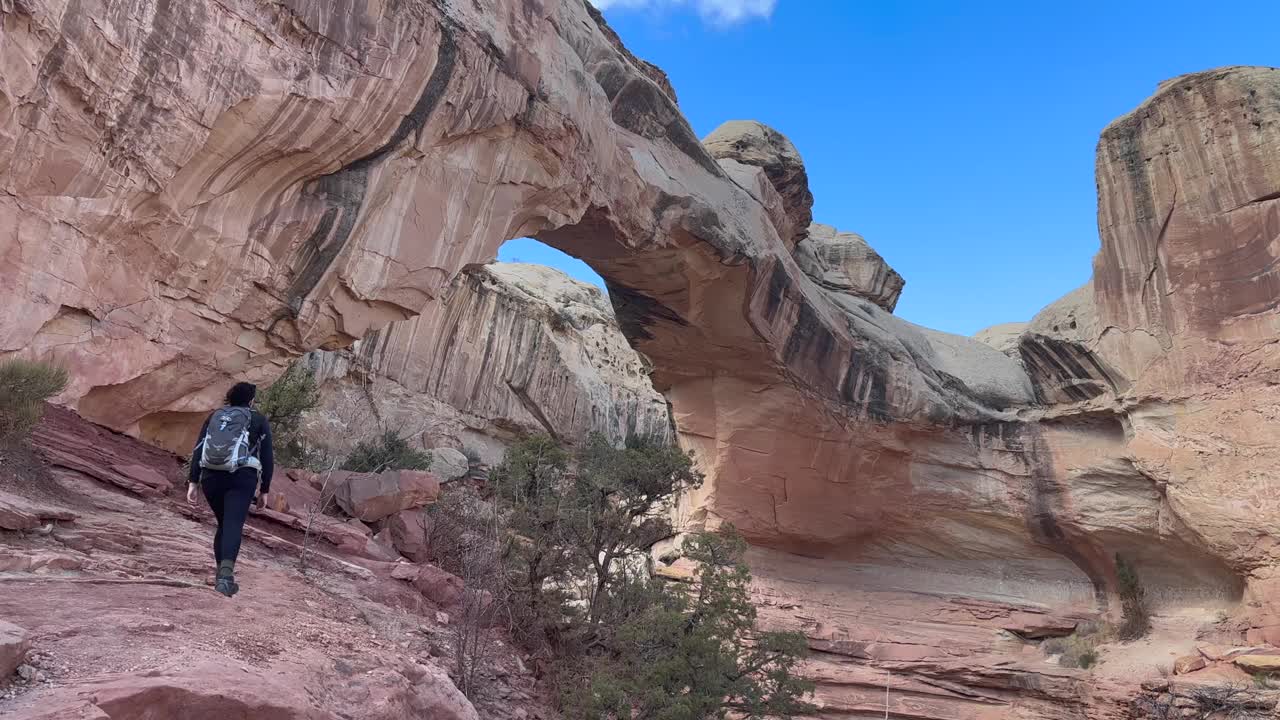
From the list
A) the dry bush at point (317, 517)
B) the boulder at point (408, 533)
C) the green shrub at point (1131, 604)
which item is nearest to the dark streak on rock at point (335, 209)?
the dry bush at point (317, 517)

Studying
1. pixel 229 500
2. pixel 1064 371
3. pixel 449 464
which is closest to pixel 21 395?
pixel 229 500

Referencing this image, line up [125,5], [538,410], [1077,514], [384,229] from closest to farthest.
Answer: [125,5] < [384,229] < [1077,514] < [538,410]

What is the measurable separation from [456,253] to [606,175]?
10.0 feet

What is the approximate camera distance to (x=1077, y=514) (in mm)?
16656

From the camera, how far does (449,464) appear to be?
24219 mm

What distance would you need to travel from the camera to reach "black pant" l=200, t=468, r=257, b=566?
4.80 metres

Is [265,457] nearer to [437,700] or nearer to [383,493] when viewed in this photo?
[437,700]

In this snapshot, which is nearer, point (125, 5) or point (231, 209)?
point (125, 5)

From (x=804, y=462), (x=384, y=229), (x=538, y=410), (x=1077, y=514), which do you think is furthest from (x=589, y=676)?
(x=538, y=410)

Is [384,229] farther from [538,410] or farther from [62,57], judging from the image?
[538,410]

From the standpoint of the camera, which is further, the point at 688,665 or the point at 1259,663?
the point at 1259,663

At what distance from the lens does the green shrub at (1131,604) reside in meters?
15.6

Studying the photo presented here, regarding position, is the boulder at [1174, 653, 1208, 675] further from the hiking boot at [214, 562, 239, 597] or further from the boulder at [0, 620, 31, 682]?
the boulder at [0, 620, 31, 682]

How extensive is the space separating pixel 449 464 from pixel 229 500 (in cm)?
1977
